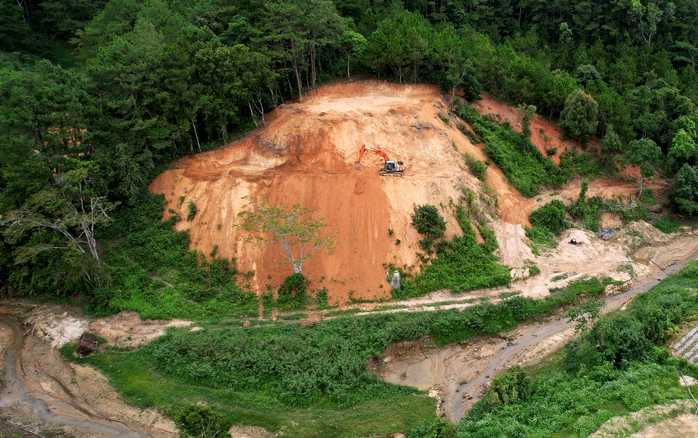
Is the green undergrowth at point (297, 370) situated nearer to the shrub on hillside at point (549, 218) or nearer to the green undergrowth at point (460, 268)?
the green undergrowth at point (460, 268)

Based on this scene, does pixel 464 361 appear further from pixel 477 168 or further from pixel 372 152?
pixel 372 152

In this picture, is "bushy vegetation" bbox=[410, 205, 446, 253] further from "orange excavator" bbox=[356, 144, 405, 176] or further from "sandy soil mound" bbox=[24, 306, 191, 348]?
"sandy soil mound" bbox=[24, 306, 191, 348]

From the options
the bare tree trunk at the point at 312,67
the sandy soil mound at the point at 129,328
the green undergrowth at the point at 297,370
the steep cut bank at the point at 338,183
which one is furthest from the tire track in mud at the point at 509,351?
the bare tree trunk at the point at 312,67

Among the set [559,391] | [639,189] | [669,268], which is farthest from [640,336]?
[639,189]

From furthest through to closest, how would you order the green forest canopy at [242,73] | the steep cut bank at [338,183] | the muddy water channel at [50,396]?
the steep cut bank at [338,183]
the green forest canopy at [242,73]
the muddy water channel at [50,396]

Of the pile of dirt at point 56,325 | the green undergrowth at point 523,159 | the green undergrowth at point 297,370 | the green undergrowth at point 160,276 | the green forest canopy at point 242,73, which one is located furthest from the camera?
the green undergrowth at point 523,159

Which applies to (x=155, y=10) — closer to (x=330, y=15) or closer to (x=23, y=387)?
(x=330, y=15)

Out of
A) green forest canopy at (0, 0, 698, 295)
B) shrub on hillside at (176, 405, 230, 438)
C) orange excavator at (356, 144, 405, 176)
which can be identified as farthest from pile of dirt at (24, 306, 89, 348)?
orange excavator at (356, 144, 405, 176)
